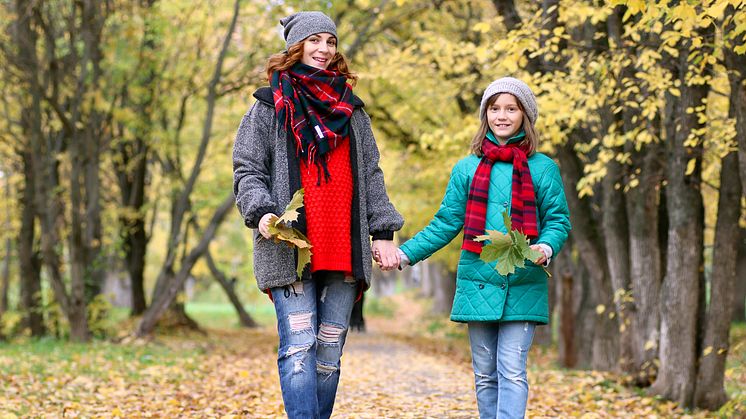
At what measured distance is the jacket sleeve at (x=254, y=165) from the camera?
13.2 feet

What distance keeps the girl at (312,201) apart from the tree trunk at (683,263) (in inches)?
185

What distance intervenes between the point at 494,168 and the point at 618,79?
4239mm

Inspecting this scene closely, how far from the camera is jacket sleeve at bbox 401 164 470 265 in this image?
4.55m

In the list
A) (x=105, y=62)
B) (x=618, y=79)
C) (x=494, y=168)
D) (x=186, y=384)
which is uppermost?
(x=105, y=62)

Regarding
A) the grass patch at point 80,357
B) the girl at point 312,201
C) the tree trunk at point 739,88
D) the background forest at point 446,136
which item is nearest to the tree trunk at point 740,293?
the background forest at point 446,136

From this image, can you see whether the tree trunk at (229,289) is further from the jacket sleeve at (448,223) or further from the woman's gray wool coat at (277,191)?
the woman's gray wool coat at (277,191)

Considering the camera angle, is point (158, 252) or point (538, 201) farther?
point (158, 252)

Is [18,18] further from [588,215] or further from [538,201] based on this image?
[538,201]

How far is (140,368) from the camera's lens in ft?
35.3

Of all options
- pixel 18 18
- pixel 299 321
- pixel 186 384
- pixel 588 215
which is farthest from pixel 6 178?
pixel 299 321

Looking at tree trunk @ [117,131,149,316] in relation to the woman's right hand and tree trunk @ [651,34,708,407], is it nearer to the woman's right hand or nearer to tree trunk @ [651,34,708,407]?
tree trunk @ [651,34,708,407]

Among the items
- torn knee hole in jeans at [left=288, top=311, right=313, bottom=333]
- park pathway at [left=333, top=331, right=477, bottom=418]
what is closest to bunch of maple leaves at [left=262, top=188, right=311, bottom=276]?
torn knee hole in jeans at [left=288, top=311, right=313, bottom=333]

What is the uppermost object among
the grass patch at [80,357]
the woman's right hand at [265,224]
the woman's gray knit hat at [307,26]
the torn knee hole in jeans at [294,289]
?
the woman's gray knit hat at [307,26]

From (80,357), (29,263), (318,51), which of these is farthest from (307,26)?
(29,263)
